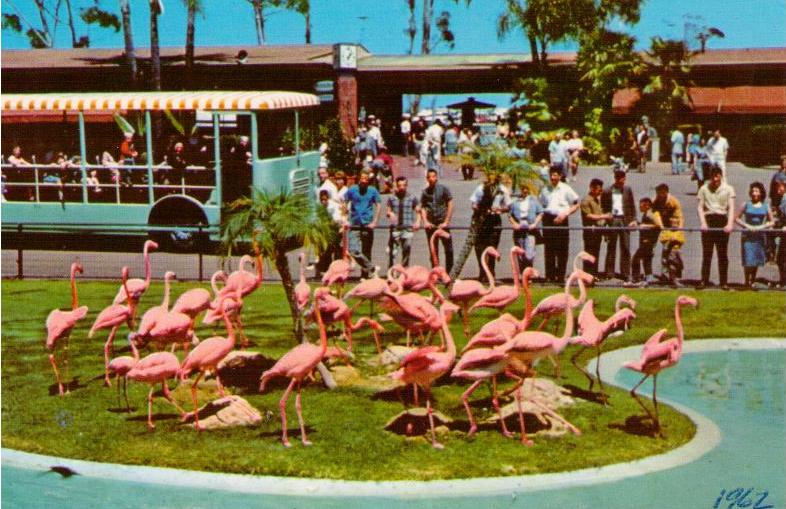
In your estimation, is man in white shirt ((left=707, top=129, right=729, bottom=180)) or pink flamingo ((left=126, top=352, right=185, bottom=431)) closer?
pink flamingo ((left=126, top=352, right=185, bottom=431))

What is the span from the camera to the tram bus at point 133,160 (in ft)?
53.4

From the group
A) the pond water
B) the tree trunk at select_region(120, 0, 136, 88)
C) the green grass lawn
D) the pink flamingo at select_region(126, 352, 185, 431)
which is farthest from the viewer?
the tree trunk at select_region(120, 0, 136, 88)

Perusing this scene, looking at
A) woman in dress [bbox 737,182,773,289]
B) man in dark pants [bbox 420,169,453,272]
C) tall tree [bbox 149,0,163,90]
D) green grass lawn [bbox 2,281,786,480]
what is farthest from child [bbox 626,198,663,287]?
tall tree [bbox 149,0,163,90]

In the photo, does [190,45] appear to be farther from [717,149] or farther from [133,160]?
[717,149]

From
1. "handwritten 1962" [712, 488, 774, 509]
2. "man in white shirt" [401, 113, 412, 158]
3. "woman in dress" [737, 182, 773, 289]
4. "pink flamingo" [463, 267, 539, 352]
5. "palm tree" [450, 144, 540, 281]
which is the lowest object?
"handwritten 1962" [712, 488, 774, 509]

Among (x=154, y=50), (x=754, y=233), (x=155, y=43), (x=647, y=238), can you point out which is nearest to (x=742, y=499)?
(x=754, y=233)

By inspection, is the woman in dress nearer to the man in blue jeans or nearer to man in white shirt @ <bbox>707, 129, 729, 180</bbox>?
the man in blue jeans

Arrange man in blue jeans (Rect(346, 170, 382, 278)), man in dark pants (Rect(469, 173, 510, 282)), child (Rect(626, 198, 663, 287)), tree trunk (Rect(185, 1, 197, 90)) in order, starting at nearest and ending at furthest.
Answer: man in dark pants (Rect(469, 173, 510, 282)) < child (Rect(626, 198, 663, 287)) < man in blue jeans (Rect(346, 170, 382, 278)) < tree trunk (Rect(185, 1, 197, 90))

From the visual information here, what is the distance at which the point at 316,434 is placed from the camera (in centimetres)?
780

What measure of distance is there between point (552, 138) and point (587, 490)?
20.2 m

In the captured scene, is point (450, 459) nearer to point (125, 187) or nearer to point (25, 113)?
point (125, 187)

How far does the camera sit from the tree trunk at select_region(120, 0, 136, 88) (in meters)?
15.0

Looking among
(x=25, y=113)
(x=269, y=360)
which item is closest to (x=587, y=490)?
(x=269, y=360)

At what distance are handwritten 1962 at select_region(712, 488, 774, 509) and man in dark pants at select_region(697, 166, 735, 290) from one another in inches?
250
